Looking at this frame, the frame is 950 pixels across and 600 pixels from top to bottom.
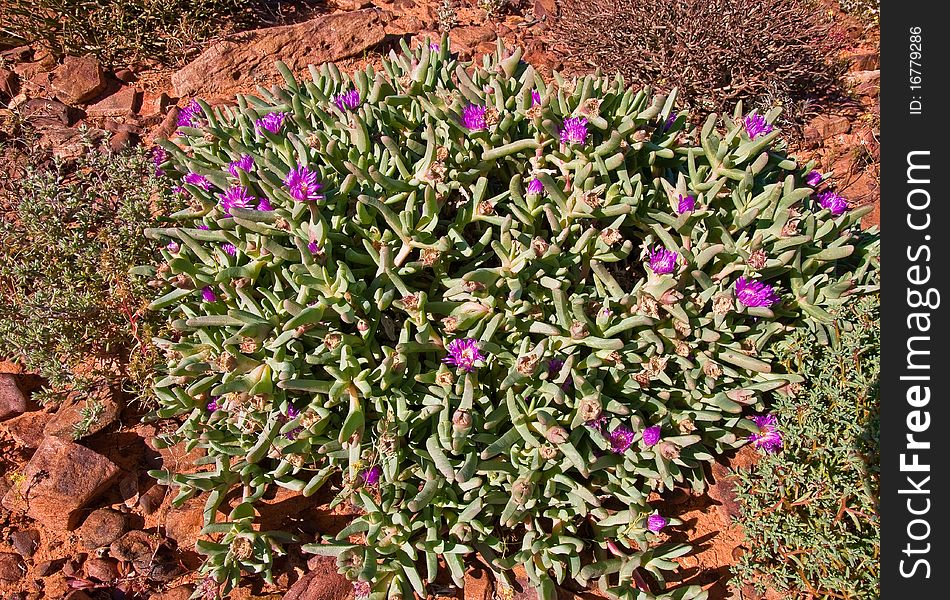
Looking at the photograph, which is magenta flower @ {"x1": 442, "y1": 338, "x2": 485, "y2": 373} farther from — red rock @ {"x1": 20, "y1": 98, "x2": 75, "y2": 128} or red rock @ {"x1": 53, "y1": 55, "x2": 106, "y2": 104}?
red rock @ {"x1": 53, "y1": 55, "x2": 106, "y2": 104}

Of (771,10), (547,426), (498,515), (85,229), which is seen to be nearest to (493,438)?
(547,426)

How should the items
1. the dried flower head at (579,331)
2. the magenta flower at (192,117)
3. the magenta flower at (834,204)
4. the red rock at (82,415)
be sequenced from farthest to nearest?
1. the magenta flower at (192,117)
2. the magenta flower at (834,204)
3. the red rock at (82,415)
4. the dried flower head at (579,331)

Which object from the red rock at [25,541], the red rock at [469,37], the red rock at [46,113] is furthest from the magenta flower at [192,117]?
the red rock at [469,37]

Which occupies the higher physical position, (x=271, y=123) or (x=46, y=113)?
(x=46, y=113)

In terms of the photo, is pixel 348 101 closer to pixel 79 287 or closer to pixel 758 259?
pixel 79 287

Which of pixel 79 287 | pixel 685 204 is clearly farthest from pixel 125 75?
pixel 685 204

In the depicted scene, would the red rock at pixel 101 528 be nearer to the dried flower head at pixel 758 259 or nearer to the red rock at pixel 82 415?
the red rock at pixel 82 415

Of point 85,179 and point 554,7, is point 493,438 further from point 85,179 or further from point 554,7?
point 554,7
